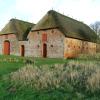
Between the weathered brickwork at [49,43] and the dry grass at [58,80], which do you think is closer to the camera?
the dry grass at [58,80]

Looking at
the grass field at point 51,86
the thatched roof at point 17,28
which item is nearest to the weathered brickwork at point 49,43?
the thatched roof at point 17,28

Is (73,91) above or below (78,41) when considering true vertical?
below

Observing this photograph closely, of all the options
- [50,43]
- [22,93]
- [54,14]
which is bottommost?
[22,93]

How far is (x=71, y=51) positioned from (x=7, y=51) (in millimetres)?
15140

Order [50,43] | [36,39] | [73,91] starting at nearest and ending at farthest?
1. [73,91]
2. [50,43]
3. [36,39]

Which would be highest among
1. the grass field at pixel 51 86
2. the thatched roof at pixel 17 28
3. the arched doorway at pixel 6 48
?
the thatched roof at pixel 17 28

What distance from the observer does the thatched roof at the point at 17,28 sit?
51000 millimetres

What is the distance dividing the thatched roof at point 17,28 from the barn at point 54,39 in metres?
4.55

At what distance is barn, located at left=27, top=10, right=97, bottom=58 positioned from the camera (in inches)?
1646

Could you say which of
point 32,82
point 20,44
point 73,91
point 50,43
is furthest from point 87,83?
point 20,44

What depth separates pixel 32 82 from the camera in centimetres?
1338

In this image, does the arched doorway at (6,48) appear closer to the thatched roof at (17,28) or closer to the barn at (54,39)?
the thatched roof at (17,28)

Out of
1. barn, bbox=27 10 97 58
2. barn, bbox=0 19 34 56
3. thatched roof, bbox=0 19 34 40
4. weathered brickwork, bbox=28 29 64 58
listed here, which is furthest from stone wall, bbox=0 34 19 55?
weathered brickwork, bbox=28 29 64 58

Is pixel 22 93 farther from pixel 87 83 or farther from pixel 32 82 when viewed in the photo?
pixel 87 83
